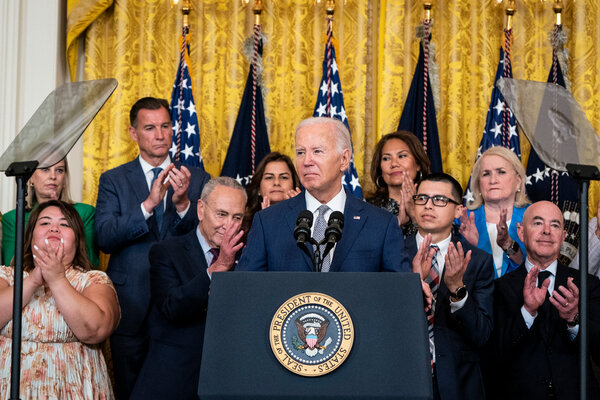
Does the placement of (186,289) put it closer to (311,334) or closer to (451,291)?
(451,291)

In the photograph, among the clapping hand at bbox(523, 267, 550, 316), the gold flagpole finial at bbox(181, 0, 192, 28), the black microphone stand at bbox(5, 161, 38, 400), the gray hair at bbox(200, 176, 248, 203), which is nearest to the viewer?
the black microphone stand at bbox(5, 161, 38, 400)

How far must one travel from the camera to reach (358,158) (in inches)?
246

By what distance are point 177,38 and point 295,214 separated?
3.31 m

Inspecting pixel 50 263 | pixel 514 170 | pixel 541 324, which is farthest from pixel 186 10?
pixel 541 324

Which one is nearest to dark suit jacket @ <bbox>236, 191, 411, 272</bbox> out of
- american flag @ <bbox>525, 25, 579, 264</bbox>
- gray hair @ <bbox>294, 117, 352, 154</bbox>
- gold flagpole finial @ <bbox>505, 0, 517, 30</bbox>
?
gray hair @ <bbox>294, 117, 352, 154</bbox>

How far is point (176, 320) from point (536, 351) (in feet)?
5.84

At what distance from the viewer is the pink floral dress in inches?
147

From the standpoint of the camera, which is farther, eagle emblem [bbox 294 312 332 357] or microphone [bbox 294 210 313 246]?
microphone [bbox 294 210 313 246]

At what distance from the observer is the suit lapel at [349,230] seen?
11.0 ft

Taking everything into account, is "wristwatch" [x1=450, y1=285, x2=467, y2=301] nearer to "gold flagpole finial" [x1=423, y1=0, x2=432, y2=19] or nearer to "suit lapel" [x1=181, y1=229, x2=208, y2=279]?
"suit lapel" [x1=181, y1=229, x2=208, y2=279]

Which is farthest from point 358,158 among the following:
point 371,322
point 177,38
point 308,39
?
point 371,322

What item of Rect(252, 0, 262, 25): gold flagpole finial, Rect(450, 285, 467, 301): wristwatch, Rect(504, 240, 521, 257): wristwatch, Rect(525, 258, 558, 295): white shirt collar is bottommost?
Rect(450, 285, 467, 301): wristwatch

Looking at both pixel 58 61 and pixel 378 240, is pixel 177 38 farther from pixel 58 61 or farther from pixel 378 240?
pixel 378 240

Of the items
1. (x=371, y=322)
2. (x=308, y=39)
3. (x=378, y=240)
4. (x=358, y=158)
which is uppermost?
(x=308, y=39)
